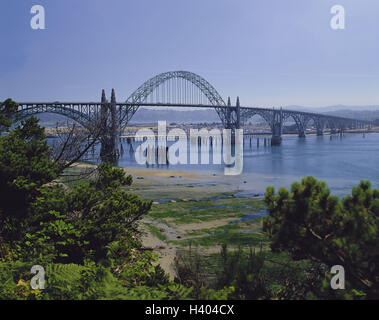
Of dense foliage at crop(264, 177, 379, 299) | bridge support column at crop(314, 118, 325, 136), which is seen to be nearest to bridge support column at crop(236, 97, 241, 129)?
bridge support column at crop(314, 118, 325, 136)

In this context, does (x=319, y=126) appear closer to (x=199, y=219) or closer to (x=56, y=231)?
(x=199, y=219)

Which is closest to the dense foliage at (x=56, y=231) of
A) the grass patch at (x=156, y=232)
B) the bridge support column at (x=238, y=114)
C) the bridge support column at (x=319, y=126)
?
the grass patch at (x=156, y=232)

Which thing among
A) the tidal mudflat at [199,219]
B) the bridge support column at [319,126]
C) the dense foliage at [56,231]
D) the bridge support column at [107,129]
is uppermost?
the bridge support column at [319,126]

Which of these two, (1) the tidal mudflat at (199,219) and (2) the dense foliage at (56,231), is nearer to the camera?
(2) the dense foliage at (56,231)

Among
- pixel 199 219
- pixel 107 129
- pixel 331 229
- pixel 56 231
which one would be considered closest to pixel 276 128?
pixel 199 219

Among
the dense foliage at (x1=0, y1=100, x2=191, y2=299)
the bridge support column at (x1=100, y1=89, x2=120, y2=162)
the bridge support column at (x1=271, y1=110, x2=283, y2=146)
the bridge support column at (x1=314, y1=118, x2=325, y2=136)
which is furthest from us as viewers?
the bridge support column at (x1=314, y1=118, x2=325, y2=136)

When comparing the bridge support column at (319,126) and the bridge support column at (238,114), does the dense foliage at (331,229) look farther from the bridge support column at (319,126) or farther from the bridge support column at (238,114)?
the bridge support column at (319,126)

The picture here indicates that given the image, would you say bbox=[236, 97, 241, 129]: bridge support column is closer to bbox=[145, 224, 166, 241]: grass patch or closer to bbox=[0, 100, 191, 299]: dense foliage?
bbox=[145, 224, 166, 241]: grass patch

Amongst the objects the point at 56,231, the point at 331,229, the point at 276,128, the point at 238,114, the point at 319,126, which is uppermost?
the point at 238,114

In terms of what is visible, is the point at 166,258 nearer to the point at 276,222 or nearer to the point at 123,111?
the point at 276,222
